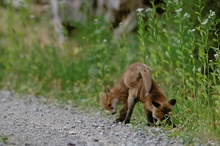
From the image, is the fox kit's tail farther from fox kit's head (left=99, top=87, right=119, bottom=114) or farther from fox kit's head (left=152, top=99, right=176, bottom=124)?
fox kit's head (left=99, top=87, right=119, bottom=114)

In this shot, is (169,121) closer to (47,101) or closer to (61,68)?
(47,101)

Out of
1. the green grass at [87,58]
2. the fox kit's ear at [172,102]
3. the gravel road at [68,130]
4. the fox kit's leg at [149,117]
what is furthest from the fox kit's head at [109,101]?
the fox kit's ear at [172,102]

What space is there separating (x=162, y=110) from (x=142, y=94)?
0.93 feet

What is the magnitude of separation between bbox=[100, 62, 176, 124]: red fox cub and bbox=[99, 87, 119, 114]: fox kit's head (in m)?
0.19

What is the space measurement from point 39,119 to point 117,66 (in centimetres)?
264

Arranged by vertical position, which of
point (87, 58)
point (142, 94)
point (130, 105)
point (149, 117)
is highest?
point (87, 58)

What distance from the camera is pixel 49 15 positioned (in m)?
12.9

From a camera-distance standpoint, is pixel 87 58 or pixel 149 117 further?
pixel 87 58

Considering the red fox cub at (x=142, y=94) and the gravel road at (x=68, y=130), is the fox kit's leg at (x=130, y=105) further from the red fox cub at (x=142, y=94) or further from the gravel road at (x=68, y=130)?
the gravel road at (x=68, y=130)

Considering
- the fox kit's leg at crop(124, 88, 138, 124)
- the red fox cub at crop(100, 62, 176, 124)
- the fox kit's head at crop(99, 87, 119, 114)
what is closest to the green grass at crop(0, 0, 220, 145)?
the fox kit's head at crop(99, 87, 119, 114)

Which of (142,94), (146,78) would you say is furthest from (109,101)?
(146,78)

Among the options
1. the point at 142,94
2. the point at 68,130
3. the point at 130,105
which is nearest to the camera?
the point at 68,130

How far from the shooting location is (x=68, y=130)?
712cm

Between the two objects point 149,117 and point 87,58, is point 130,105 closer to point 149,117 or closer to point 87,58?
point 149,117
